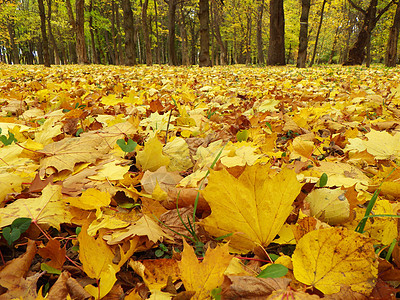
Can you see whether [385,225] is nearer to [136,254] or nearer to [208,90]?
[136,254]

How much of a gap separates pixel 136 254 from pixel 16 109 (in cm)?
243

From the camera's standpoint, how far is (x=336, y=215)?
0.78 metres

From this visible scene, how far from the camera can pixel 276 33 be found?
13453 millimetres

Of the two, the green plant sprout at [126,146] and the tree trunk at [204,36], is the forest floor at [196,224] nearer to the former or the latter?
the green plant sprout at [126,146]

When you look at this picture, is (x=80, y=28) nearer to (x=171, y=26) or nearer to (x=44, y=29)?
(x=44, y=29)

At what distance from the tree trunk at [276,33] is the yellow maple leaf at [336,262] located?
48.1 ft

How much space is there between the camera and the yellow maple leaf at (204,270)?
0.57m

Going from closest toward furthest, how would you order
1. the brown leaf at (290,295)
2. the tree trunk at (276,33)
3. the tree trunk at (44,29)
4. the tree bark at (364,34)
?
1. the brown leaf at (290,295)
2. the tree trunk at (44,29)
3. the tree bark at (364,34)
4. the tree trunk at (276,33)

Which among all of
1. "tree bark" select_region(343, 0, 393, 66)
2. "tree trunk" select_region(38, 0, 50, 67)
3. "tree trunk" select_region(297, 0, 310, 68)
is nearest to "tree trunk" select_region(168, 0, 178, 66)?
"tree trunk" select_region(38, 0, 50, 67)

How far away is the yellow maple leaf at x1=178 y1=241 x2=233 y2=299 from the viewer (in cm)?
57

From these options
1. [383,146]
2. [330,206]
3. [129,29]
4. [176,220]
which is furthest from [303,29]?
[176,220]

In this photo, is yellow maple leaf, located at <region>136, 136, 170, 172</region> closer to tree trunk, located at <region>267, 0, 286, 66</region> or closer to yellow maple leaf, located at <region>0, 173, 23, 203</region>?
yellow maple leaf, located at <region>0, 173, 23, 203</region>

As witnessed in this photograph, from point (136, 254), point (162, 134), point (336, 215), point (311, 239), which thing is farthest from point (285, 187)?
point (162, 134)

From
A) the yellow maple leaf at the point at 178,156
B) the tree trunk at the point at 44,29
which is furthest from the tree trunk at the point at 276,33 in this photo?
the yellow maple leaf at the point at 178,156
